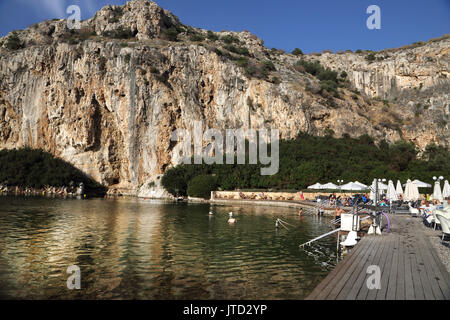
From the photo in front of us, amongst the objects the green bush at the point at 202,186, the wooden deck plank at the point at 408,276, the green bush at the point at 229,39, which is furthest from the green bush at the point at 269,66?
the wooden deck plank at the point at 408,276

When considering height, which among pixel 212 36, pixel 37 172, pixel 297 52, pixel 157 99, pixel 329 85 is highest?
pixel 212 36

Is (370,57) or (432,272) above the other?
(370,57)

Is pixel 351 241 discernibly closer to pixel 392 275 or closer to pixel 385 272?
pixel 385 272

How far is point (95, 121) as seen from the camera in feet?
210

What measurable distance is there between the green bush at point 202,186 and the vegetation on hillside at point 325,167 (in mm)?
995

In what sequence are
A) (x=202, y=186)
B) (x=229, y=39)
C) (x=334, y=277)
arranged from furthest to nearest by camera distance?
(x=229, y=39) < (x=202, y=186) < (x=334, y=277)

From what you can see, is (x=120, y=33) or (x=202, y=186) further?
(x=120, y=33)

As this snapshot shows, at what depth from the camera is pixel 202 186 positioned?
4619 cm

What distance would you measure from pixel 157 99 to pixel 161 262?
5199 centimetres

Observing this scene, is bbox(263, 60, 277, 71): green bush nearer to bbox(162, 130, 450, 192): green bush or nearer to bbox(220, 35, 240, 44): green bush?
bbox(220, 35, 240, 44): green bush

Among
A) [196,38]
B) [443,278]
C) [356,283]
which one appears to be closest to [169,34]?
[196,38]

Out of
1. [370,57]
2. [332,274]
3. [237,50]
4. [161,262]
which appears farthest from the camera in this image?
[370,57]
